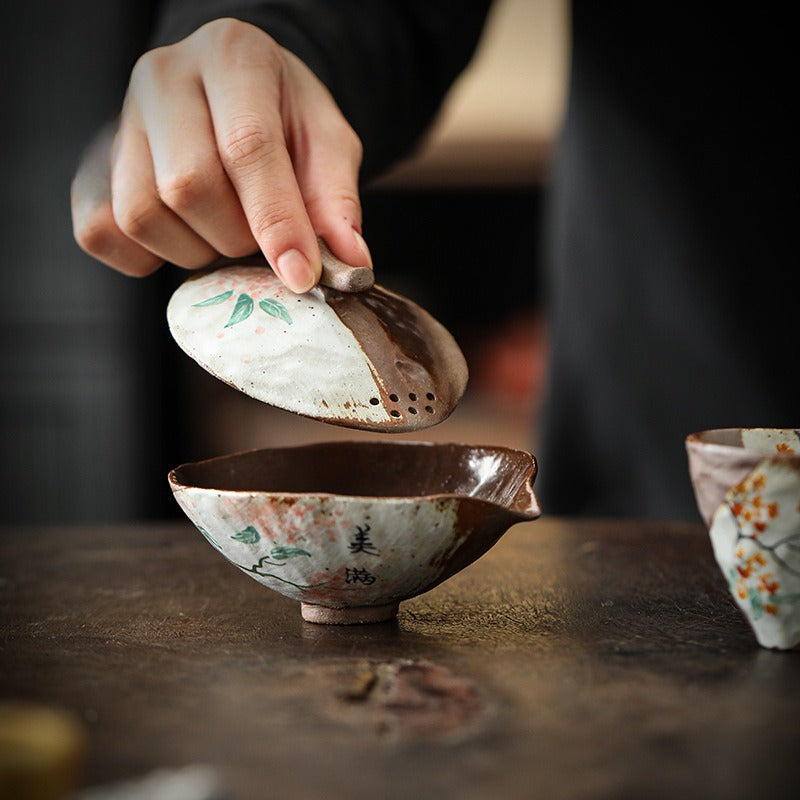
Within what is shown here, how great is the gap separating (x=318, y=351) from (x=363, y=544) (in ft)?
0.46

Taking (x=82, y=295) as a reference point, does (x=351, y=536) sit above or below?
below

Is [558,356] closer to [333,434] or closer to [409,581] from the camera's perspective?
[409,581]

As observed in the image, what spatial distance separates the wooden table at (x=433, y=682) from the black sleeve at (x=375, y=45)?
568 mm

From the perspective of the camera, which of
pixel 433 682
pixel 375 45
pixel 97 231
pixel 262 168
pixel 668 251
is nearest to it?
pixel 433 682

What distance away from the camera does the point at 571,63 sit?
1.72m

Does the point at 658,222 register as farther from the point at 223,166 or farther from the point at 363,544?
the point at 363,544

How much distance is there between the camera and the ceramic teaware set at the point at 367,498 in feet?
2.32

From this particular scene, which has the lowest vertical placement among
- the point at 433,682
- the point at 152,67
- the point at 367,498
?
the point at 433,682

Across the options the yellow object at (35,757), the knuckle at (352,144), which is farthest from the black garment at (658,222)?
the yellow object at (35,757)

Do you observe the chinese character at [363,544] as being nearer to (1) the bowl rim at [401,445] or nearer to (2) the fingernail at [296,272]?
(1) the bowl rim at [401,445]

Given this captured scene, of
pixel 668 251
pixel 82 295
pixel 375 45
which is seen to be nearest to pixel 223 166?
pixel 375 45

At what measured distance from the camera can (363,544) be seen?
2.46ft

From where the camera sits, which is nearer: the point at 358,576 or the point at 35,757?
the point at 35,757

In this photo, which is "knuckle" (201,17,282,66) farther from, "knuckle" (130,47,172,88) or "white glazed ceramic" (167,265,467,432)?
"white glazed ceramic" (167,265,467,432)
